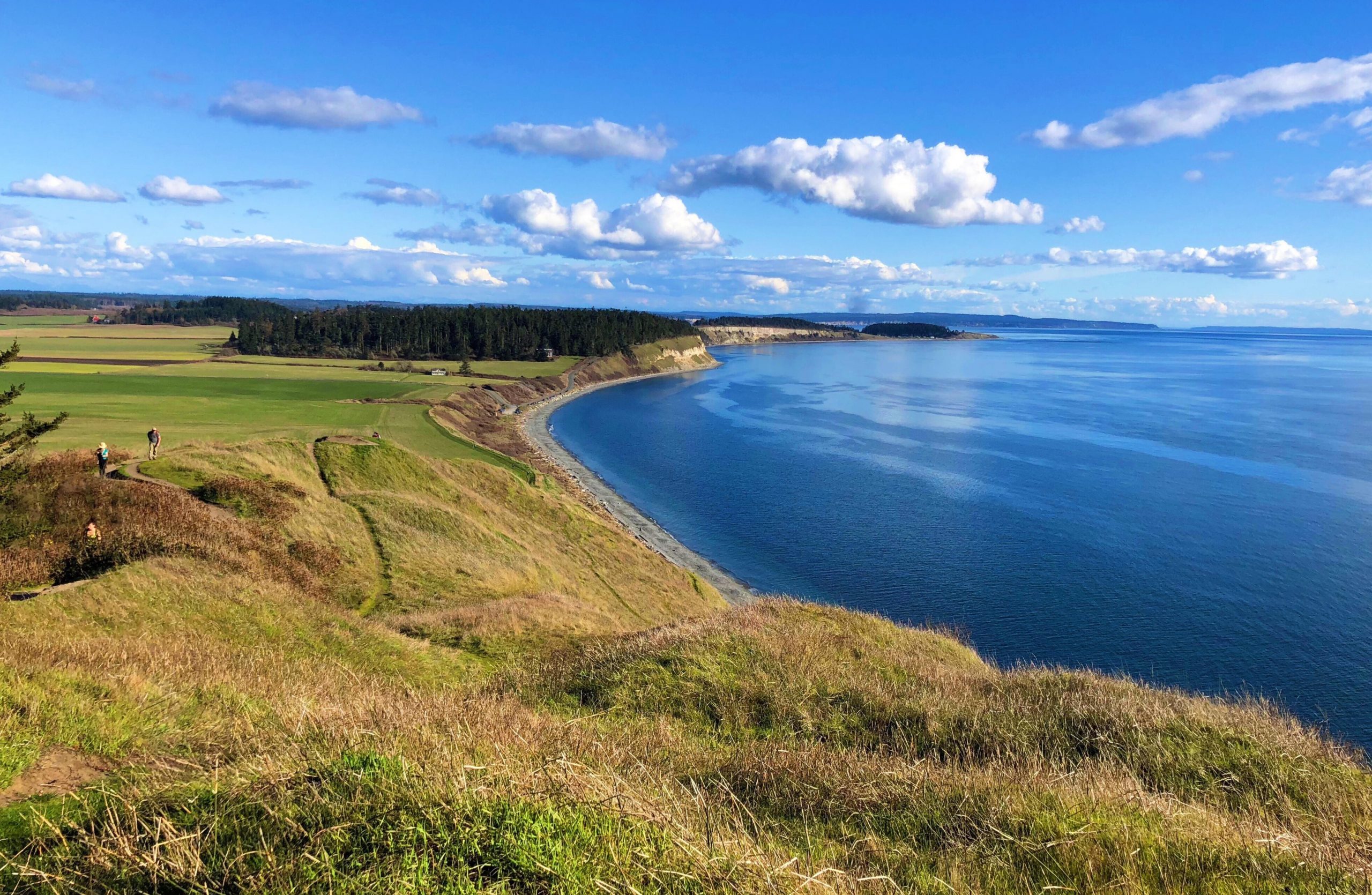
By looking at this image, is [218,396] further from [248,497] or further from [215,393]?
[248,497]

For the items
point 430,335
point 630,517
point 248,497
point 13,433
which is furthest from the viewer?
point 430,335

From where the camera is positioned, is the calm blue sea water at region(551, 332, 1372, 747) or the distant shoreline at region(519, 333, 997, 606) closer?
the calm blue sea water at region(551, 332, 1372, 747)

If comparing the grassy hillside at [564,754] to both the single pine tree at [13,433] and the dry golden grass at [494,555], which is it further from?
the single pine tree at [13,433]

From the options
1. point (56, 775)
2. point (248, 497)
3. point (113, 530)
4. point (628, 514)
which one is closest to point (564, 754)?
point (56, 775)

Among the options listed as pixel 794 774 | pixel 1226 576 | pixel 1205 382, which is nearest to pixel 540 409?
pixel 1226 576

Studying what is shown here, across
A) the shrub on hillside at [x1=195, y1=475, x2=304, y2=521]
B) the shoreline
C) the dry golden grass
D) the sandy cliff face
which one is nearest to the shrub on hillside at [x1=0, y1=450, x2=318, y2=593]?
the shrub on hillside at [x1=195, y1=475, x2=304, y2=521]

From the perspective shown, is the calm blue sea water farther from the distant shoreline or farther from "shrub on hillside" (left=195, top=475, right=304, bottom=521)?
"shrub on hillside" (left=195, top=475, right=304, bottom=521)

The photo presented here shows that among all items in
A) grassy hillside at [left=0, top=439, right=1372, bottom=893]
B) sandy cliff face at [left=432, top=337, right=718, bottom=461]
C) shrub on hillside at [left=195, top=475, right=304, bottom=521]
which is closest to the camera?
grassy hillside at [left=0, top=439, right=1372, bottom=893]
